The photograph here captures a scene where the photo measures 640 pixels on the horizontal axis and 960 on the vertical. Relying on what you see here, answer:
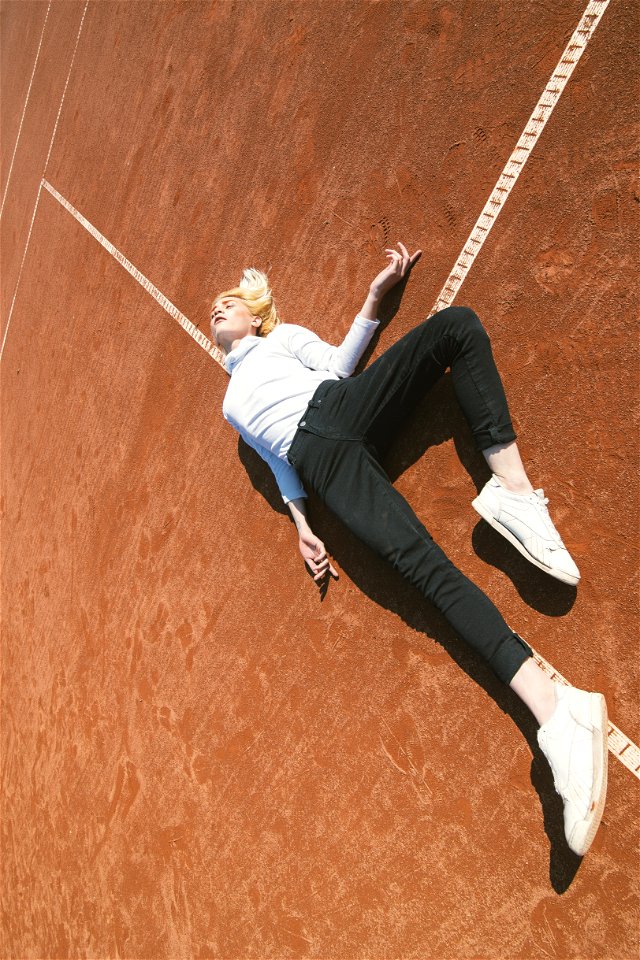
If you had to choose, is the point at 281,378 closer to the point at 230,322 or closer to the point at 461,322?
the point at 230,322

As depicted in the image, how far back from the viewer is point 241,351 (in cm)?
308

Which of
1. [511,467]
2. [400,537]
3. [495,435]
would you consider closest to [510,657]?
[400,537]

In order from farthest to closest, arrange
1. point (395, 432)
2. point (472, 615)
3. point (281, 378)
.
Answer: point (281, 378) < point (395, 432) < point (472, 615)

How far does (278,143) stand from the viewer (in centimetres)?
384

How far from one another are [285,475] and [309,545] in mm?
377

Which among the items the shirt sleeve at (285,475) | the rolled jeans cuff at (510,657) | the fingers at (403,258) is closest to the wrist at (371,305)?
the fingers at (403,258)

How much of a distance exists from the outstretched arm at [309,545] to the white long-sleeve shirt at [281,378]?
7 cm

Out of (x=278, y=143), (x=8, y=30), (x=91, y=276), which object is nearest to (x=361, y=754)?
(x=278, y=143)

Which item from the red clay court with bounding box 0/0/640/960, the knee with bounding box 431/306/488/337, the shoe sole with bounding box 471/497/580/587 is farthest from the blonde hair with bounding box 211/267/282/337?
the shoe sole with bounding box 471/497/580/587

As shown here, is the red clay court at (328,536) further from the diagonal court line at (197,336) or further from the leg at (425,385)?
the leg at (425,385)

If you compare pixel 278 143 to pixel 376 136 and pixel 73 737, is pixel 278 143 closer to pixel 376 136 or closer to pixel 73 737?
pixel 376 136

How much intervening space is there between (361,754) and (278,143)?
352 cm

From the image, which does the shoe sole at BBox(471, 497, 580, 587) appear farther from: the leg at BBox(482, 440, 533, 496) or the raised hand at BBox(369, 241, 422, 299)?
the raised hand at BBox(369, 241, 422, 299)

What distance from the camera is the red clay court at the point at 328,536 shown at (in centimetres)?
247
